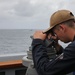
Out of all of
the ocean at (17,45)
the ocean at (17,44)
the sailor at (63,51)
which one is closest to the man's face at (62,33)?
the sailor at (63,51)

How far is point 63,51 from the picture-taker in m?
1.40

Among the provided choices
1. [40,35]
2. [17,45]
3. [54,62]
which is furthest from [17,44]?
[54,62]

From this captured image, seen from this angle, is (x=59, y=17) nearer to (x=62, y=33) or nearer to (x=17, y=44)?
(x=62, y=33)

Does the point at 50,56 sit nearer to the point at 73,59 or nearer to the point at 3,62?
the point at 73,59

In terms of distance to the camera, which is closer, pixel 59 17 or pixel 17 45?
pixel 59 17

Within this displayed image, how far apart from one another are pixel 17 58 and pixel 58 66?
5.47 ft

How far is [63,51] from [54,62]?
0.09 meters

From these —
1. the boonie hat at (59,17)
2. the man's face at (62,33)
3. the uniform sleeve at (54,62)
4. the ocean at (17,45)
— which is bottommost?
the uniform sleeve at (54,62)

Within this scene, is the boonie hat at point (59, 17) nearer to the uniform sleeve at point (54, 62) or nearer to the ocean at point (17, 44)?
the uniform sleeve at point (54, 62)

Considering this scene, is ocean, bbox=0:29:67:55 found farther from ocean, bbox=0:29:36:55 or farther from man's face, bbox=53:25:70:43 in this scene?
man's face, bbox=53:25:70:43

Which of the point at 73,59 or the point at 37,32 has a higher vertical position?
the point at 37,32

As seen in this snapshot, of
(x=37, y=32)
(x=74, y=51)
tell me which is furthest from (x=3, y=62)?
(x=74, y=51)

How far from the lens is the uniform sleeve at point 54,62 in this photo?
136 centimetres

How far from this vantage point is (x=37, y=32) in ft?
4.91
